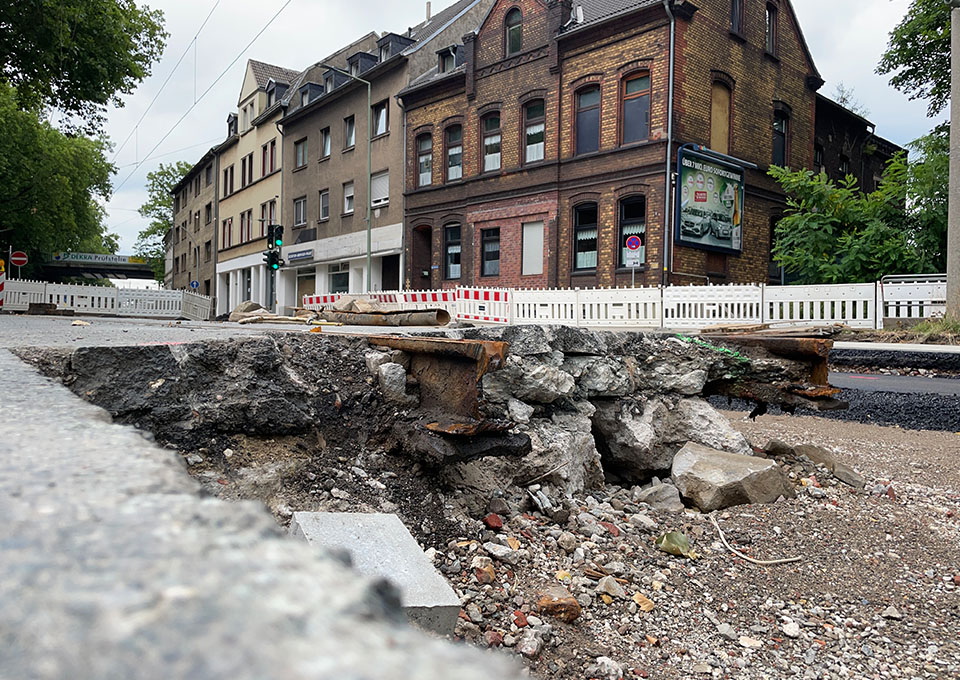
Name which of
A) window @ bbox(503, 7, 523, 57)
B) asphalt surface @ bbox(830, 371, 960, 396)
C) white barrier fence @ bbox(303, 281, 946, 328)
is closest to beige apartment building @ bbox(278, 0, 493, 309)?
window @ bbox(503, 7, 523, 57)

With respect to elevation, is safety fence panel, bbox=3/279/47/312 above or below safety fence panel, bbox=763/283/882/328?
above

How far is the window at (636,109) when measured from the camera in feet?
62.3

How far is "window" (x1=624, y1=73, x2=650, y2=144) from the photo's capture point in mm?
19000

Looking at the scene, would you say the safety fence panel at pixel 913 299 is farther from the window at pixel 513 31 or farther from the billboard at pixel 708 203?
the window at pixel 513 31

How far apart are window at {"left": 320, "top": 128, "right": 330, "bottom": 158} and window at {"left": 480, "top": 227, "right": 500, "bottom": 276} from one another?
1169 centimetres

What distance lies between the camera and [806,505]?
4.79 metres

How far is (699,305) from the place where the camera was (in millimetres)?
16188

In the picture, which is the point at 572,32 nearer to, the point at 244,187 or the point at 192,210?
the point at 244,187

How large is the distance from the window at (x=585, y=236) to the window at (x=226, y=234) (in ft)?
88.0

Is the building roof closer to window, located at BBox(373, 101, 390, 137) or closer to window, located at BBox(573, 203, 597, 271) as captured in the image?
window, located at BBox(373, 101, 390, 137)

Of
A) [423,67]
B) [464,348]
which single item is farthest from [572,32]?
[464,348]

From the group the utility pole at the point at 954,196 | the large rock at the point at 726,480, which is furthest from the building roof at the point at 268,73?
the large rock at the point at 726,480

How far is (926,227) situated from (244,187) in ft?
110

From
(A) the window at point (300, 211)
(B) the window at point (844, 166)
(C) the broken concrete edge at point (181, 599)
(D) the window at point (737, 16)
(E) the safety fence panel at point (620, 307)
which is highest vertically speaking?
(D) the window at point (737, 16)
